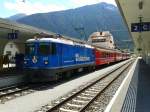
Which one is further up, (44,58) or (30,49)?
(30,49)

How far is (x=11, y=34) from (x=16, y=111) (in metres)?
17.8

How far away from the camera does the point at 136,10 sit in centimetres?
2372

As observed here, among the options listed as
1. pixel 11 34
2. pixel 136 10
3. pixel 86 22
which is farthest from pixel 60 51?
pixel 86 22

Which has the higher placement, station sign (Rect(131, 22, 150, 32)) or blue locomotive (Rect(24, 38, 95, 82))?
station sign (Rect(131, 22, 150, 32))

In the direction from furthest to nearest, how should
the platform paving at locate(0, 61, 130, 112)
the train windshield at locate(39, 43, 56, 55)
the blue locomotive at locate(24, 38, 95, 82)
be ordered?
the train windshield at locate(39, 43, 56, 55) → the blue locomotive at locate(24, 38, 95, 82) → the platform paving at locate(0, 61, 130, 112)

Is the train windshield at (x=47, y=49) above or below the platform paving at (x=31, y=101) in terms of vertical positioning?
above

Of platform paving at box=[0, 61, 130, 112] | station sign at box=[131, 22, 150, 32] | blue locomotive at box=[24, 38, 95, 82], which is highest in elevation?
station sign at box=[131, 22, 150, 32]

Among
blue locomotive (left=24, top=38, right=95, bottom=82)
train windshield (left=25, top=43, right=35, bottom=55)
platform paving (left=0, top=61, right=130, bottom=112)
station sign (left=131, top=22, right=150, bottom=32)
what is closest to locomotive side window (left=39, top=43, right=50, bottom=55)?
blue locomotive (left=24, top=38, right=95, bottom=82)

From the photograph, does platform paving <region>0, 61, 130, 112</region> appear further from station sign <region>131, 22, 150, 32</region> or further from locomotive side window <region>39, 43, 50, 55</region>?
station sign <region>131, 22, 150, 32</region>

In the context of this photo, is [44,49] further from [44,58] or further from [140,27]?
[140,27]

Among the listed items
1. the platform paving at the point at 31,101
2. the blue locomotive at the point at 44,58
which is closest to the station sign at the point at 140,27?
the blue locomotive at the point at 44,58

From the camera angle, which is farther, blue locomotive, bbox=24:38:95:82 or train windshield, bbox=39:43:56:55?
train windshield, bbox=39:43:56:55

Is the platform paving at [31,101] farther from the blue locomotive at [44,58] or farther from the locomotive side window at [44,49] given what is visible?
the locomotive side window at [44,49]

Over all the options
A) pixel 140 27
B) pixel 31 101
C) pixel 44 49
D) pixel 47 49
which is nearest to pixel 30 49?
pixel 44 49
